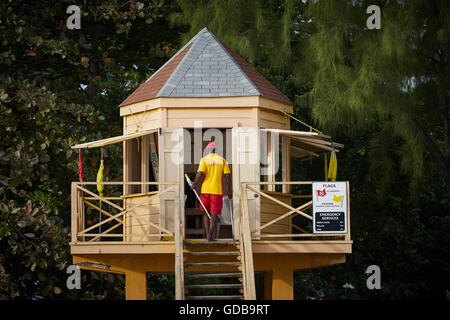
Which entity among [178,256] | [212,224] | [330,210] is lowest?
[178,256]

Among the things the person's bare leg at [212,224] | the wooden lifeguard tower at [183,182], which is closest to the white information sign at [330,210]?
the wooden lifeguard tower at [183,182]

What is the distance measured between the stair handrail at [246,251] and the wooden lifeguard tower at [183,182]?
0.03m

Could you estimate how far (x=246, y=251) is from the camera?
1458cm

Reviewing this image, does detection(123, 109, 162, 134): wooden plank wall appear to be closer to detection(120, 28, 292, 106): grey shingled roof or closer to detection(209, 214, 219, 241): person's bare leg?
detection(120, 28, 292, 106): grey shingled roof

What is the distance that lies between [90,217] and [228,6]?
6.14 m

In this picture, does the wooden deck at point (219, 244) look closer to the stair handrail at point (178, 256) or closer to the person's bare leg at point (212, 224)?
the person's bare leg at point (212, 224)

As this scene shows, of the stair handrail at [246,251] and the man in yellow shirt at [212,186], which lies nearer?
the stair handrail at [246,251]

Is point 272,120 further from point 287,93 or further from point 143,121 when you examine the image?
point 287,93

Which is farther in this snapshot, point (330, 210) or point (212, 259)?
point (212, 259)

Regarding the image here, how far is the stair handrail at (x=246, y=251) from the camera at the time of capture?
14.1 m

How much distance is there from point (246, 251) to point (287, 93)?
1216 cm

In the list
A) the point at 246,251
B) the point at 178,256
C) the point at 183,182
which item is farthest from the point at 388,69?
the point at 178,256

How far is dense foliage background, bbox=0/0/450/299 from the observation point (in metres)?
19.6
